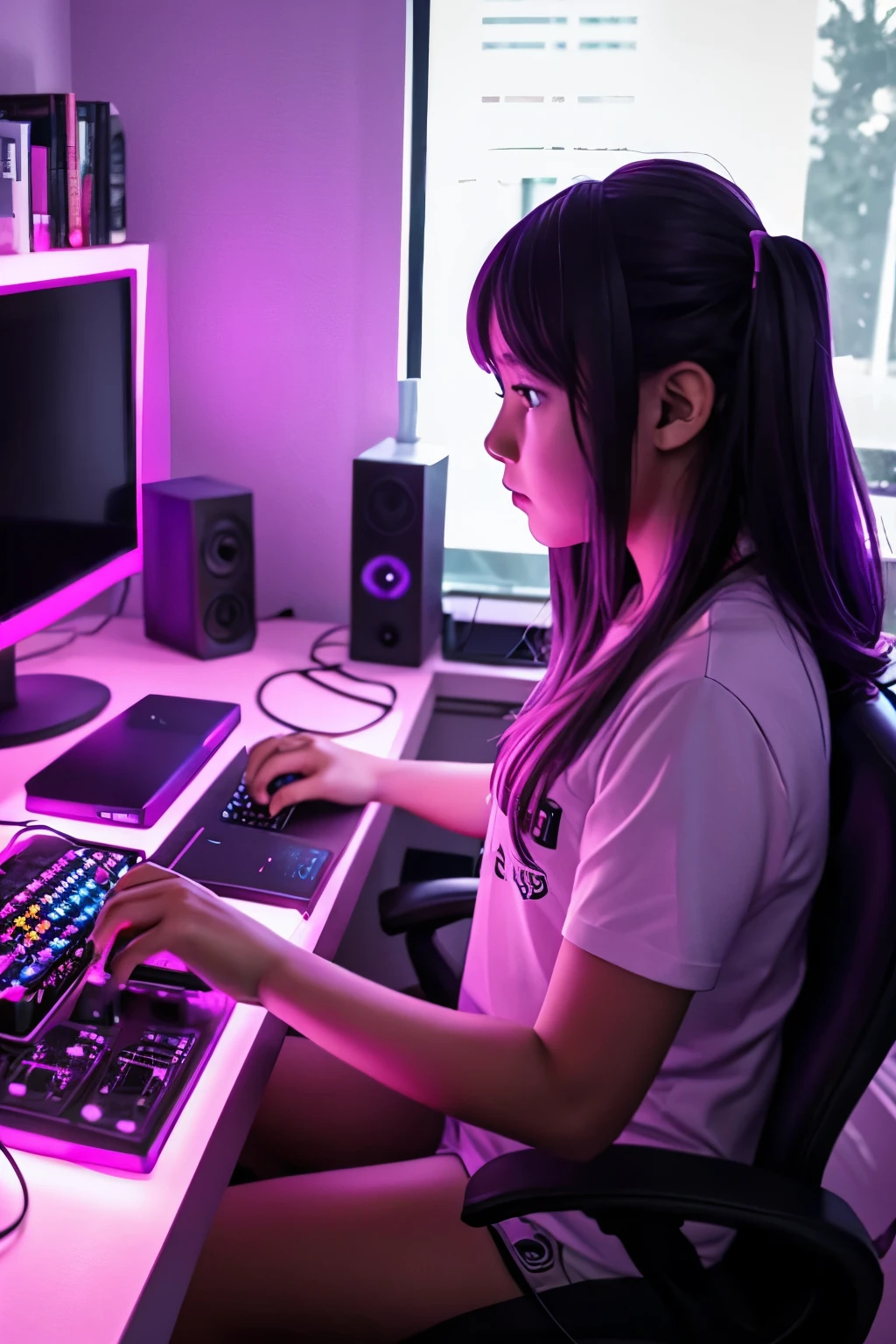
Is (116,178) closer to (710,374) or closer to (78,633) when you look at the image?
(78,633)

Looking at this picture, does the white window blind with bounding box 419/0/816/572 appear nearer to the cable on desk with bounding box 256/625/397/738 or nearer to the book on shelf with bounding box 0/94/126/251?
the book on shelf with bounding box 0/94/126/251

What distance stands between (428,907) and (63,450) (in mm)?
713

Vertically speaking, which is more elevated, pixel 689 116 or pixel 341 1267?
pixel 689 116

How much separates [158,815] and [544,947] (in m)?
0.44

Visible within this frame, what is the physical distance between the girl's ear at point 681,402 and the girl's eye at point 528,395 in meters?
0.10

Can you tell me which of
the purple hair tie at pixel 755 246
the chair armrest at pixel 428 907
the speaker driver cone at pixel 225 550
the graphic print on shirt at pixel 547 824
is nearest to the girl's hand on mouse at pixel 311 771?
the chair armrest at pixel 428 907

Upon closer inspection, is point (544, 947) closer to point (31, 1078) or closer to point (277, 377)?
point (31, 1078)

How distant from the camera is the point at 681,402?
794mm

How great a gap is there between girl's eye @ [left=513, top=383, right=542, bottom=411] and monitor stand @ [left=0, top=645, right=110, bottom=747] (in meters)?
0.74

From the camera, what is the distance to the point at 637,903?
0.74 metres

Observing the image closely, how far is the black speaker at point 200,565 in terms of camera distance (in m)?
1.58

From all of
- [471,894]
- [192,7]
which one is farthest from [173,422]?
[471,894]

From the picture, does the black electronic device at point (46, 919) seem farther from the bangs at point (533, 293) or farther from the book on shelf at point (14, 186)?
the book on shelf at point (14, 186)

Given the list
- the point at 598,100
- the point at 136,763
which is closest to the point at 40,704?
the point at 136,763
